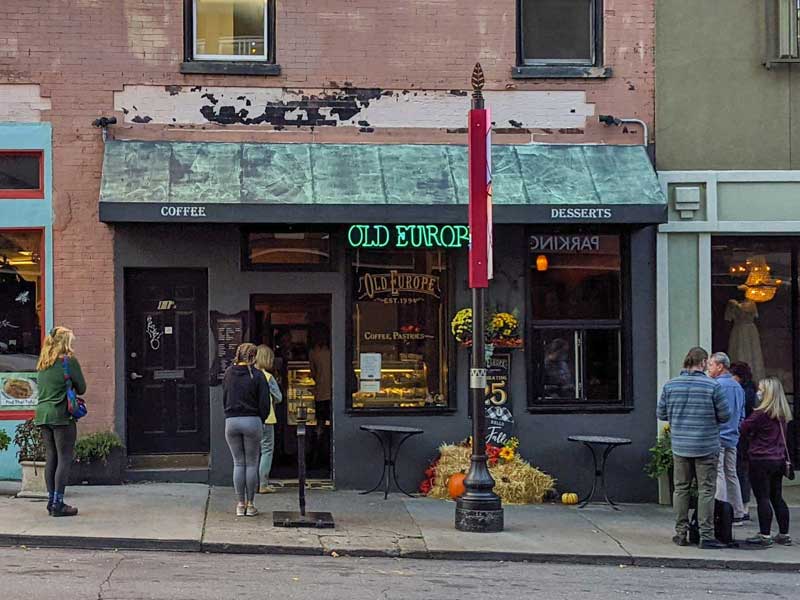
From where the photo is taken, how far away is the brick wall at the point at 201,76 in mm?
12758

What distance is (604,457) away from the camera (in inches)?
502

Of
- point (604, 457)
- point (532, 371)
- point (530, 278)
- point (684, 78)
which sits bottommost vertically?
point (604, 457)

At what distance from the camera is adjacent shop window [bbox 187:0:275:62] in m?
13.2

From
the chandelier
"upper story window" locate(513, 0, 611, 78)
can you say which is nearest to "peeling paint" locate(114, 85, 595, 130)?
"upper story window" locate(513, 0, 611, 78)

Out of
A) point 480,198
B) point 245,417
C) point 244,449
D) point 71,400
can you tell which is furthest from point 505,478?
point 71,400

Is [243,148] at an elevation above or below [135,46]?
below

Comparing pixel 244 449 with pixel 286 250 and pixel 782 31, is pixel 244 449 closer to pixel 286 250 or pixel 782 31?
pixel 286 250

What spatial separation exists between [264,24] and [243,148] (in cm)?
160

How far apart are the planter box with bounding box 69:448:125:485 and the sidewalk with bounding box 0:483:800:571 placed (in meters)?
0.15

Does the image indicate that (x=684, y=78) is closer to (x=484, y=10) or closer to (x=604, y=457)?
(x=484, y=10)

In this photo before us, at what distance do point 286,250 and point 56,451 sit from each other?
3.57 metres

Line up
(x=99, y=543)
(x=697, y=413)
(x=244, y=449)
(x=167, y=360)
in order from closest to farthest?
(x=99, y=543) < (x=697, y=413) < (x=244, y=449) < (x=167, y=360)

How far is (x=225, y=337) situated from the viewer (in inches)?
511

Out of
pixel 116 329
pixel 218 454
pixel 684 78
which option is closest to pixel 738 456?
pixel 684 78
